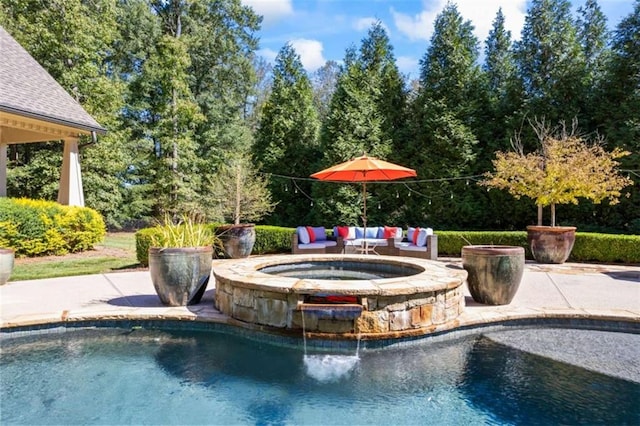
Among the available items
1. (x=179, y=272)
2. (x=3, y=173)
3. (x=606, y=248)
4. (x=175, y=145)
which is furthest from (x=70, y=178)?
(x=606, y=248)

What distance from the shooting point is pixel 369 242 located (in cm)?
926

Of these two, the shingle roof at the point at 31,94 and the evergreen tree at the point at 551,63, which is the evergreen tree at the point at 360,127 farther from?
the shingle roof at the point at 31,94

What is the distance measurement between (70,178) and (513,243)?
11488mm

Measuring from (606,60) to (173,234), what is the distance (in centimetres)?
1445

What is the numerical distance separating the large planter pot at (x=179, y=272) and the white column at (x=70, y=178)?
752 cm

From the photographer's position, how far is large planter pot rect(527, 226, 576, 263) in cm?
872

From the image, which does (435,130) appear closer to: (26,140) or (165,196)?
(165,196)

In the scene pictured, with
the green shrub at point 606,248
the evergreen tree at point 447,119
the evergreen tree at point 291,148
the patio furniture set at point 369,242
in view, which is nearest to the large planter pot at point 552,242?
the green shrub at point 606,248

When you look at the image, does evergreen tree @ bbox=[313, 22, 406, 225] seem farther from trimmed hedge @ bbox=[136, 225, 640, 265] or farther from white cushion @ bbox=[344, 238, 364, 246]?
white cushion @ bbox=[344, 238, 364, 246]

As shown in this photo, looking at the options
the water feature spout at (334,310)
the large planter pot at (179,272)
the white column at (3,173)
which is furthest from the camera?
the white column at (3,173)

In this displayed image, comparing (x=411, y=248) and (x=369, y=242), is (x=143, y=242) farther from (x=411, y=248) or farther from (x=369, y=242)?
(x=411, y=248)

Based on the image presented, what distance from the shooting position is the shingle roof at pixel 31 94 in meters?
9.05

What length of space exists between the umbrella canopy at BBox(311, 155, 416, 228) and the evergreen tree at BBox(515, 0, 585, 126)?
5.94 metres

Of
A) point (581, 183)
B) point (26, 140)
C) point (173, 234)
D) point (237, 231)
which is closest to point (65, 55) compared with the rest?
point (26, 140)
